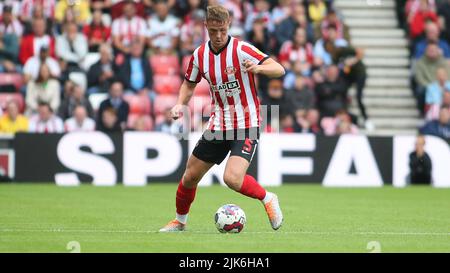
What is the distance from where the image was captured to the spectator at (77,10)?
23.2m

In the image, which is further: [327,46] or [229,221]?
[327,46]

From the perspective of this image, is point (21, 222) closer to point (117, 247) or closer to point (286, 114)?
point (117, 247)

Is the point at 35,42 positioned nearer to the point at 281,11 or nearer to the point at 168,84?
the point at 168,84

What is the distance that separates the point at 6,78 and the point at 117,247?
12.6 m

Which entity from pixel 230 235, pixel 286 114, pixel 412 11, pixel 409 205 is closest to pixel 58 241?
pixel 230 235

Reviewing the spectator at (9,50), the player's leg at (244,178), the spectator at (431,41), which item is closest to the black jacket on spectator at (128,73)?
the spectator at (9,50)

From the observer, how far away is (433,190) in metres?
19.6

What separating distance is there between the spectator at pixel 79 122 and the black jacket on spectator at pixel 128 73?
1451 millimetres

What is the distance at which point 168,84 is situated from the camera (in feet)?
73.2

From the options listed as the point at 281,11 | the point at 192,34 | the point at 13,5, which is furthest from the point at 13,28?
the point at 281,11

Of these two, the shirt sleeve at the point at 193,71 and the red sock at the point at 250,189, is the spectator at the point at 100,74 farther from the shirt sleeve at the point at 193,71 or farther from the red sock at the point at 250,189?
the red sock at the point at 250,189

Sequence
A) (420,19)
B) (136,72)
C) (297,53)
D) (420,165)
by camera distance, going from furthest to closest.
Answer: (420,19)
(297,53)
(136,72)
(420,165)

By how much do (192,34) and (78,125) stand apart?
3.39m

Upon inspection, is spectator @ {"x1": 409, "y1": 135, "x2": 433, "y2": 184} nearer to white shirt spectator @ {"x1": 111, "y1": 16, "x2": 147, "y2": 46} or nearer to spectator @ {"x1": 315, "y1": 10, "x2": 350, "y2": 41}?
spectator @ {"x1": 315, "y1": 10, "x2": 350, "y2": 41}
